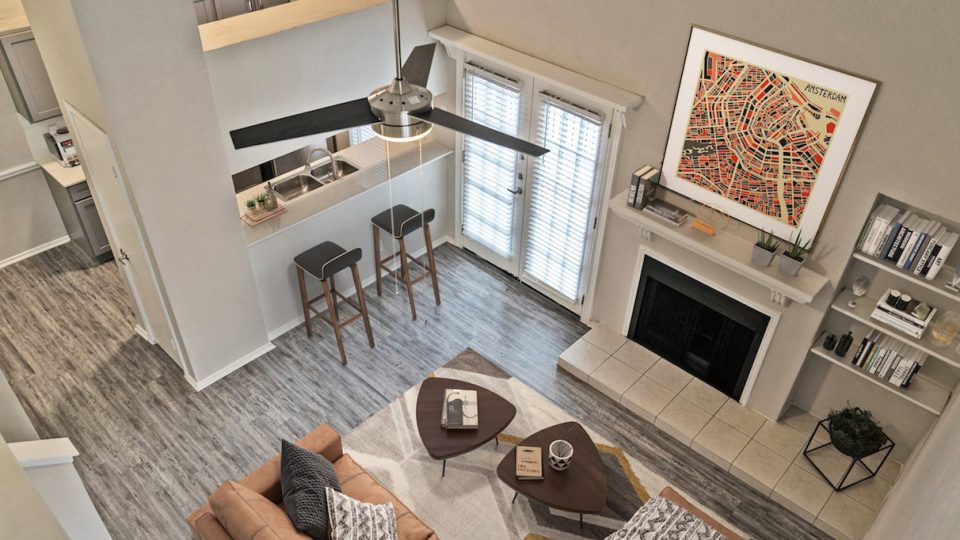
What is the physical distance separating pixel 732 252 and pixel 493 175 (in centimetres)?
247

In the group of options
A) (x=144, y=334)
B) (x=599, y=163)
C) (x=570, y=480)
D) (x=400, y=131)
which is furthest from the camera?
(x=144, y=334)

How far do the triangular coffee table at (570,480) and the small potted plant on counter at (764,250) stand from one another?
172 centimetres

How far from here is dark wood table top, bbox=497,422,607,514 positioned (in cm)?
450

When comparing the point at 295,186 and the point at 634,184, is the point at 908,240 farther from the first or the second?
the point at 295,186

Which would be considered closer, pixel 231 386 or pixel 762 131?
pixel 762 131

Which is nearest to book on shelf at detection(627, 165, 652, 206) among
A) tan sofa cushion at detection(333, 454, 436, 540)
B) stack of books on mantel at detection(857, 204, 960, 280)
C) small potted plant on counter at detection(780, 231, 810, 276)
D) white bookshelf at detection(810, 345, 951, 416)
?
small potted plant on counter at detection(780, 231, 810, 276)

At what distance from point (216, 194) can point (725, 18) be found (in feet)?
12.3

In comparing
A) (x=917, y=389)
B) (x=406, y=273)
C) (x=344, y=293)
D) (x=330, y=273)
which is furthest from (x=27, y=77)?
(x=917, y=389)

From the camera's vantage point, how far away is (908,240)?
423 cm

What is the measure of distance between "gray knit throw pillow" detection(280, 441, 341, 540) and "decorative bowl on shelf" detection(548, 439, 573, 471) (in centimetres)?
140

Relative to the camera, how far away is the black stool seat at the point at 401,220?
6.26 metres

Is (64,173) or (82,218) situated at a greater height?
(64,173)

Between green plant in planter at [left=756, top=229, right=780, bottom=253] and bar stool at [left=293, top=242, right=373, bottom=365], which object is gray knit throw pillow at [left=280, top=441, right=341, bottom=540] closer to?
bar stool at [left=293, top=242, right=373, bottom=365]

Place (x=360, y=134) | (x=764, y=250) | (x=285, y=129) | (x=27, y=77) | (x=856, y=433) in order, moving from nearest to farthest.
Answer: (x=285, y=129) → (x=764, y=250) → (x=856, y=433) → (x=27, y=77) → (x=360, y=134)
